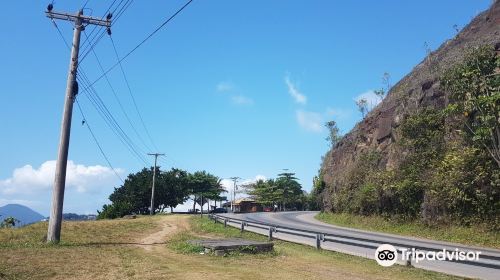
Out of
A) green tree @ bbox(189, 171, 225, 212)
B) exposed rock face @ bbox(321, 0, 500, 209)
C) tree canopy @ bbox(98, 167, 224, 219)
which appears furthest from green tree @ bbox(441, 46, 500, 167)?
green tree @ bbox(189, 171, 225, 212)

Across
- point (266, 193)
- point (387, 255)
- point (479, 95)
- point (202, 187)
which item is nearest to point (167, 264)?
point (387, 255)

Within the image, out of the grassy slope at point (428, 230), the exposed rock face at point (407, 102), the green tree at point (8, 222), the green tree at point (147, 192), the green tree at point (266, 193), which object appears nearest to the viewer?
the grassy slope at point (428, 230)

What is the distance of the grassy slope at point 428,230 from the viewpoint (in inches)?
1039

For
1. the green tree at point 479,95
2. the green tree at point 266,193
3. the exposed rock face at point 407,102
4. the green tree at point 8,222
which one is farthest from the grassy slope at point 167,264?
A: the green tree at point 266,193

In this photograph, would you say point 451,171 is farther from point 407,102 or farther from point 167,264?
point 167,264

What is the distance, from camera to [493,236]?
85.7 ft

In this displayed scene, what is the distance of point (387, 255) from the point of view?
14289 millimetres

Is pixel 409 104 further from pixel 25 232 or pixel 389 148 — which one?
pixel 25 232

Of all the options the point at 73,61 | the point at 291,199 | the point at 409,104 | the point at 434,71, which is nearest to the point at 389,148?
the point at 409,104

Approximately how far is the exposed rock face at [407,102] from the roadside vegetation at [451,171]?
4.45 feet

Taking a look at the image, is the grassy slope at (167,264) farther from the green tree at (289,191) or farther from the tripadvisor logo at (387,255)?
the green tree at (289,191)

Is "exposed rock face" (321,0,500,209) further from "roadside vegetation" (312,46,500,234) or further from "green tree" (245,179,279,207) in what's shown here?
"green tree" (245,179,279,207)

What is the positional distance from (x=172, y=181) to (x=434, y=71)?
57.1 metres

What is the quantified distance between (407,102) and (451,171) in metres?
14.6
